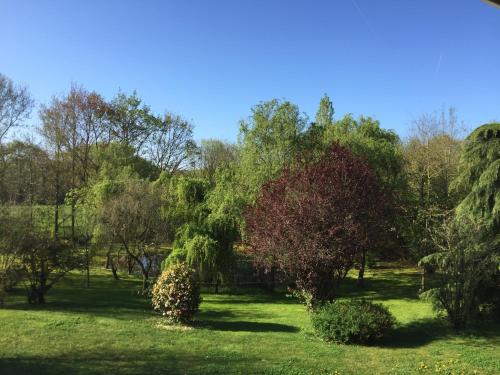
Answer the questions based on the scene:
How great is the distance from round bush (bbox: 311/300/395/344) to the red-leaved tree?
1468 millimetres

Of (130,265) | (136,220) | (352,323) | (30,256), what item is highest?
(136,220)

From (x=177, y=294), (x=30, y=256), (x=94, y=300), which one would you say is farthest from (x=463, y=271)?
(x=30, y=256)

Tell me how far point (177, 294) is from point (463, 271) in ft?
23.5

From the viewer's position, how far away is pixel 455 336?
1045 centimetres

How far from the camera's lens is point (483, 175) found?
13.6m

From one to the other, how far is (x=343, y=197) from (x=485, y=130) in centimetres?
602

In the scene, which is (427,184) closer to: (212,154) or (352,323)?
(352,323)

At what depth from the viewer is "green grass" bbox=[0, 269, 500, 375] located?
24.6 feet

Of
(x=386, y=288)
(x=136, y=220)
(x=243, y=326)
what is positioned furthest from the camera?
(x=386, y=288)

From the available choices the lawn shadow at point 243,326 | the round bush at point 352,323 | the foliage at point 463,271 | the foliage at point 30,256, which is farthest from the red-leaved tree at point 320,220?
the foliage at point 30,256

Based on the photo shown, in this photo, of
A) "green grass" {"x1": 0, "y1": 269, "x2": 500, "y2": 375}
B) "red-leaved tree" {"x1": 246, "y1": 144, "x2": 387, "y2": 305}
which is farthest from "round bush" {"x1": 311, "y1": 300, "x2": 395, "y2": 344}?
"red-leaved tree" {"x1": 246, "y1": 144, "x2": 387, "y2": 305}

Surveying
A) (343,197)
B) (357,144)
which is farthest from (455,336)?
(357,144)

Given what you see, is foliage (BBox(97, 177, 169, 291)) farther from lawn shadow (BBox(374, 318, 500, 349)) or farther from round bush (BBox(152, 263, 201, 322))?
lawn shadow (BBox(374, 318, 500, 349))

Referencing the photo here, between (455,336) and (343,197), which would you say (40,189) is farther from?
(455,336)
